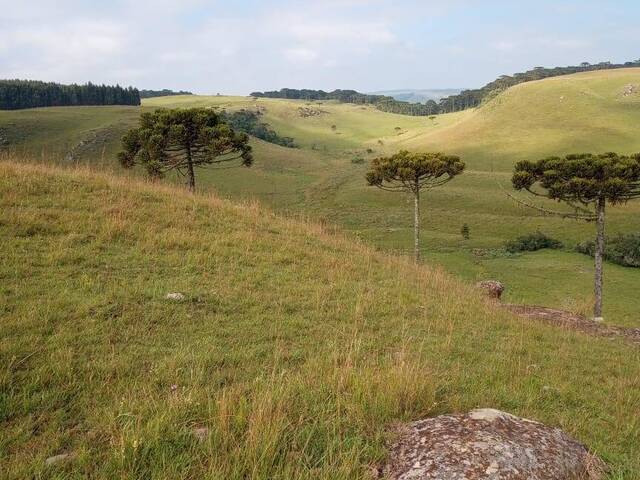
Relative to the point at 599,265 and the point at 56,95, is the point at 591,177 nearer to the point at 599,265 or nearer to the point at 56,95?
the point at 599,265

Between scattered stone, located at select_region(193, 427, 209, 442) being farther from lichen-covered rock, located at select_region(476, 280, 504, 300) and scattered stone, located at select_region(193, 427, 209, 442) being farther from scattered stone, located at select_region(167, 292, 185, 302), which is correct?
lichen-covered rock, located at select_region(476, 280, 504, 300)

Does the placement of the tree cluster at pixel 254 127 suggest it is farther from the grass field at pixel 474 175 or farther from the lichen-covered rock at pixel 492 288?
the lichen-covered rock at pixel 492 288

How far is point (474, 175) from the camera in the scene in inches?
2736

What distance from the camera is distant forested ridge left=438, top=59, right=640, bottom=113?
15825 cm

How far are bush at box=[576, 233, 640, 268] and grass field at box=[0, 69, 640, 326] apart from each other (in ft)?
7.01

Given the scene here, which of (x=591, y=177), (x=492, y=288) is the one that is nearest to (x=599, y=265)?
(x=591, y=177)

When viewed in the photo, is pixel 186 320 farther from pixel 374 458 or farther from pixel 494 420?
pixel 494 420

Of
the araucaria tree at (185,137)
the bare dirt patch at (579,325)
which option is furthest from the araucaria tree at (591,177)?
the araucaria tree at (185,137)

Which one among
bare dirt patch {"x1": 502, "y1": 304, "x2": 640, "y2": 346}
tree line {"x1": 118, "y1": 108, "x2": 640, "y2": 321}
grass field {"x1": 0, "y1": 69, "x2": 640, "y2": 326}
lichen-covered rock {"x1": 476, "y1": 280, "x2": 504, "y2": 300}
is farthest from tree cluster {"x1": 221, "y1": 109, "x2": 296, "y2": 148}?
bare dirt patch {"x1": 502, "y1": 304, "x2": 640, "y2": 346}

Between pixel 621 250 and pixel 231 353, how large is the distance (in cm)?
4030

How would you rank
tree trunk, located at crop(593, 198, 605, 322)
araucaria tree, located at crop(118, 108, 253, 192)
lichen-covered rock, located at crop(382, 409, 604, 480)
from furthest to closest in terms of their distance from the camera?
1. araucaria tree, located at crop(118, 108, 253, 192)
2. tree trunk, located at crop(593, 198, 605, 322)
3. lichen-covered rock, located at crop(382, 409, 604, 480)

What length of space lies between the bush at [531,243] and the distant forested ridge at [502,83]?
122 m

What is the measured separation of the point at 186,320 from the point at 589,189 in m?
18.1

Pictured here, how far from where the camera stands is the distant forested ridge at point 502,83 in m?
158
